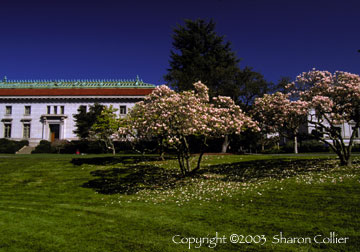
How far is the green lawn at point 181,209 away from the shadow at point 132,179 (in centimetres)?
6

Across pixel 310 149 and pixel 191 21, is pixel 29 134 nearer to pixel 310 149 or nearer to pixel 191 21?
pixel 191 21

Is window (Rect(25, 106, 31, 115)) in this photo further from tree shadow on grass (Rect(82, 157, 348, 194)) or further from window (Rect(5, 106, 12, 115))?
tree shadow on grass (Rect(82, 157, 348, 194))

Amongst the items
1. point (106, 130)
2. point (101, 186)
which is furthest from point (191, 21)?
point (101, 186)

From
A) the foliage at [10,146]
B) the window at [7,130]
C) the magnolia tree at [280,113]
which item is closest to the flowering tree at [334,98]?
the magnolia tree at [280,113]

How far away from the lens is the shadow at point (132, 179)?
1306 cm

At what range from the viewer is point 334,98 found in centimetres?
1503

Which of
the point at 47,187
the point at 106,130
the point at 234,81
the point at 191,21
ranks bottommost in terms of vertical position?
the point at 47,187

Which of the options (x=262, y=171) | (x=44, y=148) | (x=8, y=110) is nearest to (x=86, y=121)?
(x=44, y=148)

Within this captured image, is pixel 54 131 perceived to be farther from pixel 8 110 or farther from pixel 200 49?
pixel 200 49

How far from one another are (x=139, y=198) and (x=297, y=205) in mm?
6091

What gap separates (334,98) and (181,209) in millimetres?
11735

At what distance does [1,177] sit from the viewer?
54.0 feet

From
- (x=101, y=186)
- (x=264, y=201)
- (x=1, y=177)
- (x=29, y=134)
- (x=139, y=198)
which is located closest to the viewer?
(x=264, y=201)

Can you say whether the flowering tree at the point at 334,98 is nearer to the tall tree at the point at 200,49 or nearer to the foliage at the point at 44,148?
the tall tree at the point at 200,49
